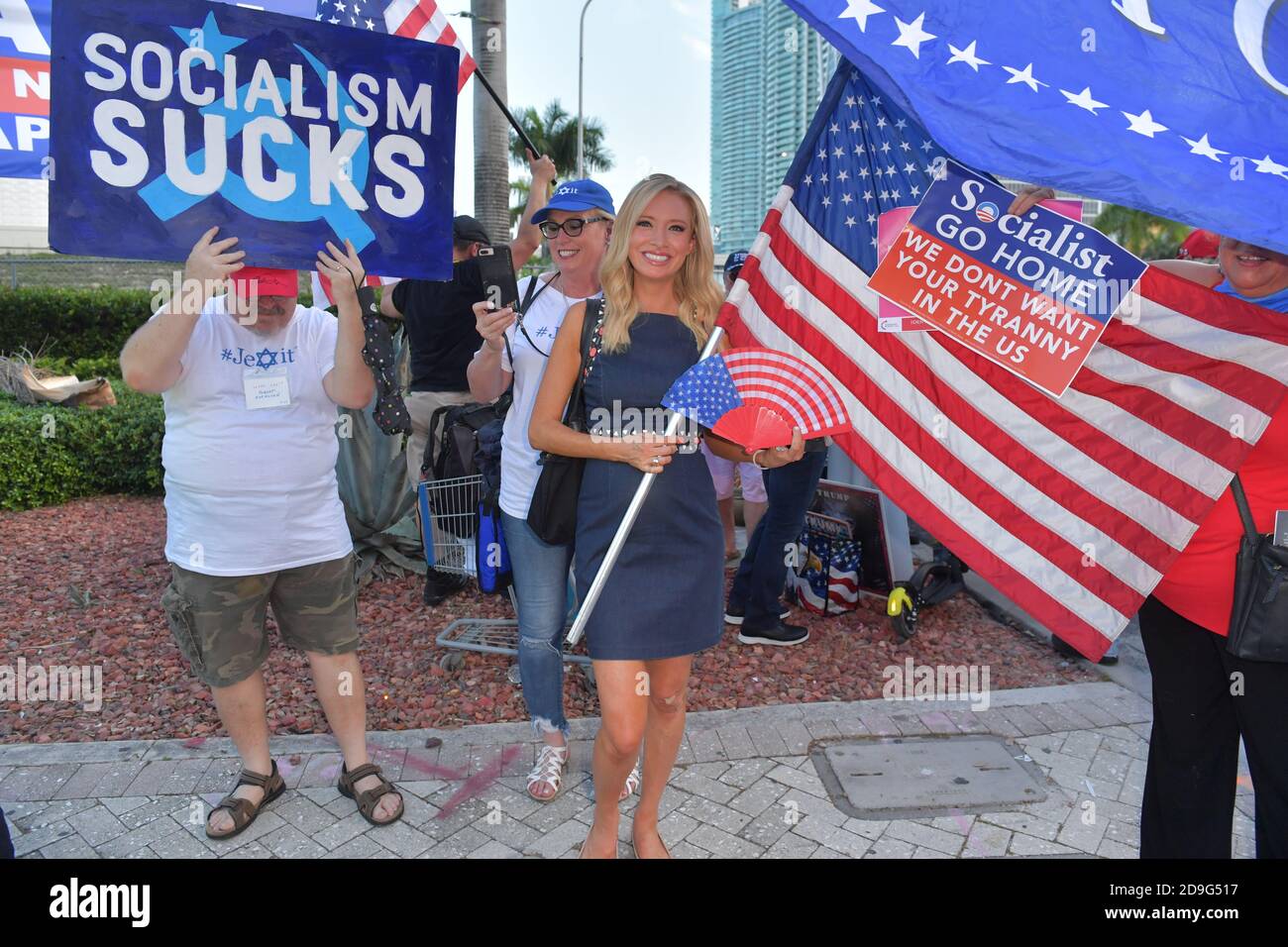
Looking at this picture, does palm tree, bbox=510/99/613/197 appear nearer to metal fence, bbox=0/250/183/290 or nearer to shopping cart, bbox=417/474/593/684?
metal fence, bbox=0/250/183/290

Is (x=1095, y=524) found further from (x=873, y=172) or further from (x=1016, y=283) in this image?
(x=873, y=172)

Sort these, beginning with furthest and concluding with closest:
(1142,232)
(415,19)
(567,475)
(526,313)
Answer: (1142,232)
(415,19)
(526,313)
(567,475)

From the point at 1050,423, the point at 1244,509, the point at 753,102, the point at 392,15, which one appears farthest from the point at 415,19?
the point at 753,102

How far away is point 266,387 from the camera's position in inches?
109

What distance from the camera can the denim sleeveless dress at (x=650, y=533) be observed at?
256 cm

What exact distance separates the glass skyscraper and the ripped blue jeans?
811cm

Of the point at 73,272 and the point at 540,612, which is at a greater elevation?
the point at 73,272

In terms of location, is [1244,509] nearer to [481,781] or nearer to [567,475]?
[567,475]

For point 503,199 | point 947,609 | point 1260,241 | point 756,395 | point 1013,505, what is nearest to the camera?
point 1260,241

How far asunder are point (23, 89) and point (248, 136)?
2.07m

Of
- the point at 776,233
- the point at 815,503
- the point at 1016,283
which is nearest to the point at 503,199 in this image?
the point at 815,503

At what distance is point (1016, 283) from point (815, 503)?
3.07 meters

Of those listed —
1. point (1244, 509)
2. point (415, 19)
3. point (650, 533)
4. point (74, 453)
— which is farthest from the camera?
point (74, 453)

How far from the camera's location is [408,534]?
5.61 metres
